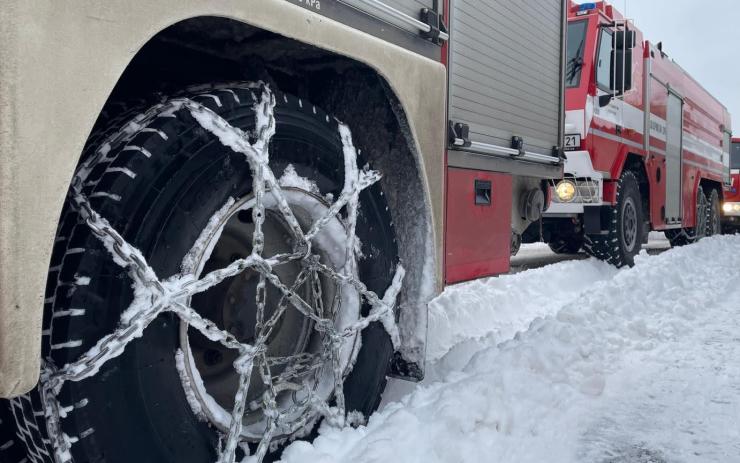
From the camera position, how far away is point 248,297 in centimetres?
177

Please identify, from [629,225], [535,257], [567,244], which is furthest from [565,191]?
[535,257]

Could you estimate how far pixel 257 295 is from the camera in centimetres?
153

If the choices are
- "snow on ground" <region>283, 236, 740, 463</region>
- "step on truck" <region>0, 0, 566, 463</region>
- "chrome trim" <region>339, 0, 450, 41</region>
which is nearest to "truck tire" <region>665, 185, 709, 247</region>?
"snow on ground" <region>283, 236, 740, 463</region>

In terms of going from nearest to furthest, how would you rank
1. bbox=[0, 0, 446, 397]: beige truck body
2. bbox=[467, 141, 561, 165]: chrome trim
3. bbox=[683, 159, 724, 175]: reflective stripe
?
1. bbox=[0, 0, 446, 397]: beige truck body
2. bbox=[467, 141, 561, 165]: chrome trim
3. bbox=[683, 159, 724, 175]: reflective stripe

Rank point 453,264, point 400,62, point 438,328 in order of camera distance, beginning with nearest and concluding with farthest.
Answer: point 400,62, point 453,264, point 438,328

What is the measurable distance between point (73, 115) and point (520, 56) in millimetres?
2772

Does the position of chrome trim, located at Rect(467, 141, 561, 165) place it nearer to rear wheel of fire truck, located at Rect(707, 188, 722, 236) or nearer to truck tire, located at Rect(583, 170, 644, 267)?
truck tire, located at Rect(583, 170, 644, 267)

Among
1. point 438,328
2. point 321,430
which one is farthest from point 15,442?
point 438,328

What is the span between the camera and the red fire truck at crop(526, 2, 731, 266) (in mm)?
5781

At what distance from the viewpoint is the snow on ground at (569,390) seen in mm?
1919

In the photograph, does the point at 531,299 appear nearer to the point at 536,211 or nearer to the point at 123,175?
the point at 536,211

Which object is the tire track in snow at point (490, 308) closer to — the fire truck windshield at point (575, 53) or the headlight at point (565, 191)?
the headlight at point (565, 191)

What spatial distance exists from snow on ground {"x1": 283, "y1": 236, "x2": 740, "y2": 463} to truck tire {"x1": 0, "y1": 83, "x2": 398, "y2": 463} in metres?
0.24

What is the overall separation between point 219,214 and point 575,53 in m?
5.38
